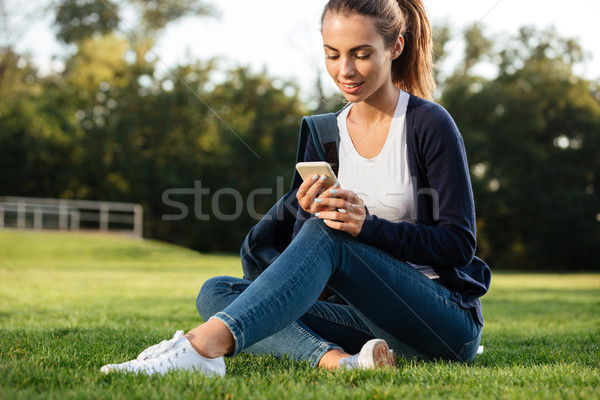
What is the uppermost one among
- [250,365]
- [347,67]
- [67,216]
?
[347,67]

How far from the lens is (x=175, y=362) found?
6.75ft

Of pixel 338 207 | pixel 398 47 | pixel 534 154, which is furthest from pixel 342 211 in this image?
pixel 534 154

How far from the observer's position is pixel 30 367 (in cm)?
223

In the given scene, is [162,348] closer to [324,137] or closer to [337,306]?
[337,306]

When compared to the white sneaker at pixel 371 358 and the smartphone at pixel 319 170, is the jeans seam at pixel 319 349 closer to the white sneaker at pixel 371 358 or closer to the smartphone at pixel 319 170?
the white sneaker at pixel 371 358

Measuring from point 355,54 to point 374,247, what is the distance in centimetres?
84

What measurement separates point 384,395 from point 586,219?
90.1 ft

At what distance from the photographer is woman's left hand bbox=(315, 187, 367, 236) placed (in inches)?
86.4

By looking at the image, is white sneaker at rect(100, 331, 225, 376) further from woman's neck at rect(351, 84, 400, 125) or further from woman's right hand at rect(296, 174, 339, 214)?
woman's neck at rect(351, 84, 400, 125)

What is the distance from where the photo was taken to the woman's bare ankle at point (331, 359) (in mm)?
2393

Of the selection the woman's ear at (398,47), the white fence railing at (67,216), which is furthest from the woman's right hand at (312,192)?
the white fence railing at (67,216)

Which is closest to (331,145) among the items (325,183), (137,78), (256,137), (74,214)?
(325,183)

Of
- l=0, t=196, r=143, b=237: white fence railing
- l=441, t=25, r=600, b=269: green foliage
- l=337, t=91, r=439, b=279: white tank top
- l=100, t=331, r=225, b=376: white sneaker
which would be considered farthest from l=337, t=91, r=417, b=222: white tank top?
l=441, t=25, r=600, b=269: green foliage

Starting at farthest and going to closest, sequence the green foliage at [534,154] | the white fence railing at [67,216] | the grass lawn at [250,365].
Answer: the green foliage at [534,154], the white fence railing at [67,216], the grass lawn at [250,365]
